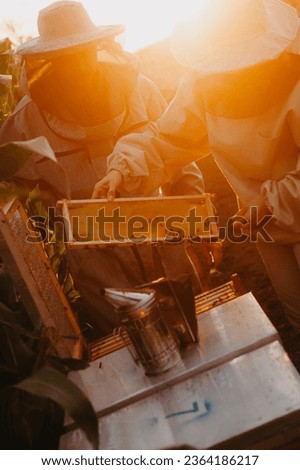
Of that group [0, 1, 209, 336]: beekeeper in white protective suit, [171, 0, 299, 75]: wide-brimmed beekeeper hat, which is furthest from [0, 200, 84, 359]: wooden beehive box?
[0, 1, 209, 336]: beekeeper in white protective suit

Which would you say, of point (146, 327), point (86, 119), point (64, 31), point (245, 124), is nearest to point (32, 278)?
point (146, 327)

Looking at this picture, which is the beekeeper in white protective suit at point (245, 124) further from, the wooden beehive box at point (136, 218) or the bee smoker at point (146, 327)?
the bee smoker at point (146, 327)

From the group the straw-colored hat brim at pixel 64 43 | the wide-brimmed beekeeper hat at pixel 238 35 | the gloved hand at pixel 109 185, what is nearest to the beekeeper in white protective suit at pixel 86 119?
the straw-colored hat brim at pixel 64 43

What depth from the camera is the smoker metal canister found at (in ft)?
5.42

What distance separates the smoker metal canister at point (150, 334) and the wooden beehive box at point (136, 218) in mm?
828

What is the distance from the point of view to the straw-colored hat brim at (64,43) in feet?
9.82

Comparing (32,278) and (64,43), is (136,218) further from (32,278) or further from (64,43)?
(64,43)

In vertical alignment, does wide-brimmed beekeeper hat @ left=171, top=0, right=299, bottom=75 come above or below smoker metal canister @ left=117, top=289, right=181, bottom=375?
above

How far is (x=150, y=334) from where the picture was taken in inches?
65.8

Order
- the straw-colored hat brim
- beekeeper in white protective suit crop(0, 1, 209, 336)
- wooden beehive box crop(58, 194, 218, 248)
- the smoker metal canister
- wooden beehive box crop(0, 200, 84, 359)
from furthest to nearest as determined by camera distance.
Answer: beekeeper in white protective suit crop(0, 1, 209, 336) → the straw-colored hat brim → wooden beehive box crop(58, 194, 218, 248) → wooden beehive box crop(0, 200, 84, 359) → the smoker metal canister

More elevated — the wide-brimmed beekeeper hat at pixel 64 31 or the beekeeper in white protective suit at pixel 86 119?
the wide-brimmed beekeeper hat at pixel 64 31

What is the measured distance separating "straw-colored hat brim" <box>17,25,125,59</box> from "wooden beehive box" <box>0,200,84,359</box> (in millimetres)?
1139

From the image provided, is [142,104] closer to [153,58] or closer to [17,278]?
[17,278]

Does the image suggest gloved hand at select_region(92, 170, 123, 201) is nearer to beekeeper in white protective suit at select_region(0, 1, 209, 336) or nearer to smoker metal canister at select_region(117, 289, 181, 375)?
beekeeper in white protective suit at select_region(0, 1, 209, 336)
